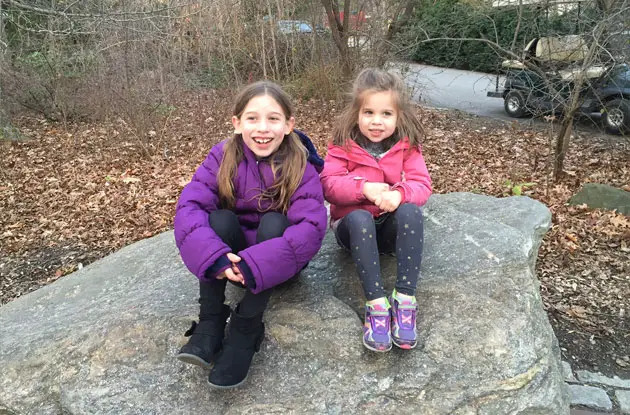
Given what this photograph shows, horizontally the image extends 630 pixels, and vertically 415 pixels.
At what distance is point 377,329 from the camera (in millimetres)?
2326

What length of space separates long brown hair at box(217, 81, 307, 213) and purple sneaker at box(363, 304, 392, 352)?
62cm

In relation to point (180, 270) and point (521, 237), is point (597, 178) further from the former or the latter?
point (180, 270)

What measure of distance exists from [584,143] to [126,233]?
7066 millimetres

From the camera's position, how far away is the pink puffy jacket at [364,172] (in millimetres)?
2699

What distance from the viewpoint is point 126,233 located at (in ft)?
18.8

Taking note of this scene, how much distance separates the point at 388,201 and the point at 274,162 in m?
0.58

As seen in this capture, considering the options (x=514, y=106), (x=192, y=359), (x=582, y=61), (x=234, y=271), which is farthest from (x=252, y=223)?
(x=514, y=106)

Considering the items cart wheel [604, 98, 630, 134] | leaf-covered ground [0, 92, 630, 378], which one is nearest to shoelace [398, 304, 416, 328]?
leaf-covered ground [0, 92, 630, 378]

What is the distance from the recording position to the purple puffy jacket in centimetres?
217

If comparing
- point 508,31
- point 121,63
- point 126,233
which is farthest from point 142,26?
point 508,31

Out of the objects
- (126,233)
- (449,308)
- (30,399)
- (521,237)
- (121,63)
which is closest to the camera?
(30,399)

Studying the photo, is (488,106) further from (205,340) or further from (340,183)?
(205,340)

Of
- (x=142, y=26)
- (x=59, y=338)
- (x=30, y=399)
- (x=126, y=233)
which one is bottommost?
(x=126, y=233)

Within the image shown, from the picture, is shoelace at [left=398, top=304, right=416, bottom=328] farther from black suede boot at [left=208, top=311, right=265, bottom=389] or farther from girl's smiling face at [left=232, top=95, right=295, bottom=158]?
girl's smiling face at [left=232, top=95, right=295, bottom=158]
